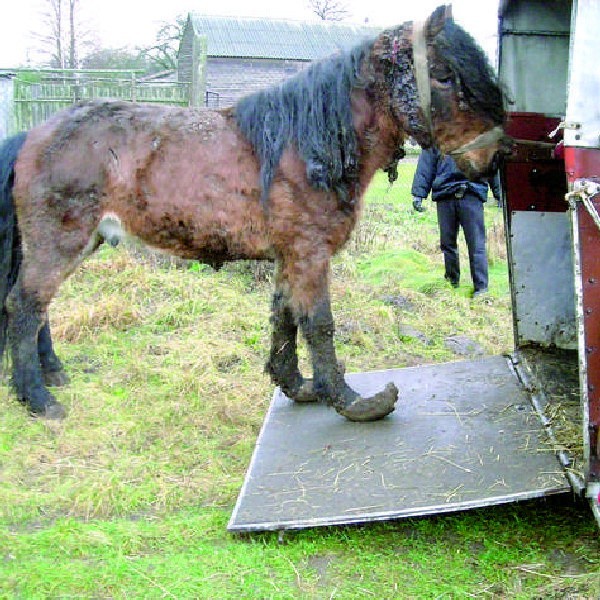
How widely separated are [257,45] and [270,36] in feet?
4.88

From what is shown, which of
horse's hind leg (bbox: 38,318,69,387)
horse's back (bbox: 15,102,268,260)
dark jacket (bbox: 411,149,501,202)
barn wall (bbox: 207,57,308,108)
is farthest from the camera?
barn wall (bbox: 207,57,308,108)

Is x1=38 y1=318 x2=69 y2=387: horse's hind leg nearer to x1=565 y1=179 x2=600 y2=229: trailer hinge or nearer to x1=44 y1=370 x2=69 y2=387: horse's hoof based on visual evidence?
x1=44 y1=370 x2=69 y2=387: horse's hoof

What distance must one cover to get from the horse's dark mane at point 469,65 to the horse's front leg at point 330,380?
4.23ft

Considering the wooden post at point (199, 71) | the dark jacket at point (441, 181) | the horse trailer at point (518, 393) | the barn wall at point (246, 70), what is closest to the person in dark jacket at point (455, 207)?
the dark jacket at point (441, 181)

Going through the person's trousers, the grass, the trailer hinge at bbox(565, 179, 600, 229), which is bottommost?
the grass

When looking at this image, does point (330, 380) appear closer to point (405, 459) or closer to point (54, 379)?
point (405, 459)

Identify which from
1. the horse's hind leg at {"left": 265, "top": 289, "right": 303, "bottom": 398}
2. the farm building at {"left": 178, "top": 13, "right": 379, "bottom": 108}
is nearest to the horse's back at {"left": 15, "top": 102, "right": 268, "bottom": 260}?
the horse's hind leg at {"left": 265, "top": 289, "right": 303, "bottom": 398}

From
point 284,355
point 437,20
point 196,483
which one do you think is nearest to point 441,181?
point 284,355

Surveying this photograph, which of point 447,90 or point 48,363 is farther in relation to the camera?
point 48,363

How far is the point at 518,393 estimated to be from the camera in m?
3.99

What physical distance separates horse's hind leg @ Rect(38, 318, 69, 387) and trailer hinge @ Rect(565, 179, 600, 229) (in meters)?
3.46

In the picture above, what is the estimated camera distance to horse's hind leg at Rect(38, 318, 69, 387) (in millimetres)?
4703

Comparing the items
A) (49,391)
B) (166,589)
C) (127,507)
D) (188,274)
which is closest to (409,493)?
(166,589)

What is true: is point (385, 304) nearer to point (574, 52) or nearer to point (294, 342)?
point (294, 342)
